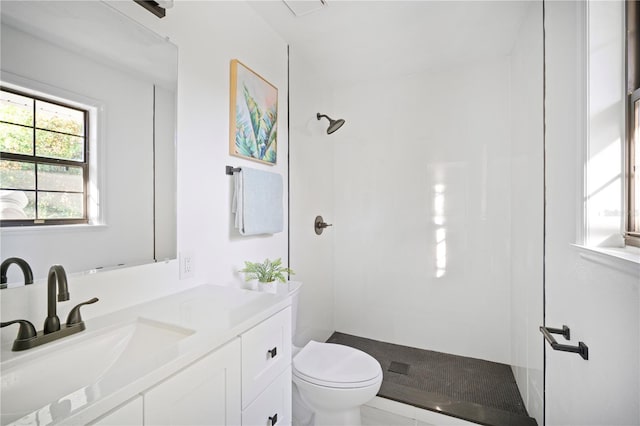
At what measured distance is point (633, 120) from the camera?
0.94 m

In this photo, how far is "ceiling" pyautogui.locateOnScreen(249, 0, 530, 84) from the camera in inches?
67.7

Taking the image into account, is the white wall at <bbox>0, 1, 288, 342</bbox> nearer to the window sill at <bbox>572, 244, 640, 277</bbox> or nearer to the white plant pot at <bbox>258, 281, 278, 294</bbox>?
the white plant pot at <bbox>258, 281, 278, 294</bbox>

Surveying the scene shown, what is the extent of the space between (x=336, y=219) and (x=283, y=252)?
0.81 meters

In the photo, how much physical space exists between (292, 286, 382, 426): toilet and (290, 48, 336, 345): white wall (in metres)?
0.41

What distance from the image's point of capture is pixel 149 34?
3.81 ft

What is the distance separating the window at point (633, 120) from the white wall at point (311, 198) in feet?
5.52

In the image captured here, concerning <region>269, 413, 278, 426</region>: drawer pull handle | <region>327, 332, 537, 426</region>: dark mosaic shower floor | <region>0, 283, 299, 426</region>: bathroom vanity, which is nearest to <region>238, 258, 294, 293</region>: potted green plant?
<region>0, 283, 299, 426</region>: bathroom vanity

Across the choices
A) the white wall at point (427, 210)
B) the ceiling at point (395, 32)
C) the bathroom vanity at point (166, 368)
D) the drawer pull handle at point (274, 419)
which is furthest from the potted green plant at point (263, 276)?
the ceiling at point (395, 32)

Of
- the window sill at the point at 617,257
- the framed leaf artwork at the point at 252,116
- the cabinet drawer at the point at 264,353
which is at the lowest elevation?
the cabinet drawer at the point at 264,353

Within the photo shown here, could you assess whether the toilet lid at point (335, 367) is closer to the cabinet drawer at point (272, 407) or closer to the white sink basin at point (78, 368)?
the cabinet drawer at point (272, 407)

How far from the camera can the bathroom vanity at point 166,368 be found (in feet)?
1.98

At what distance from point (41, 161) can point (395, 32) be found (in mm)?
2006

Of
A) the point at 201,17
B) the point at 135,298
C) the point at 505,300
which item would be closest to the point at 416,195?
the point at 505,300

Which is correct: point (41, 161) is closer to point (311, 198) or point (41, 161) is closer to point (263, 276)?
point (263, 276)
